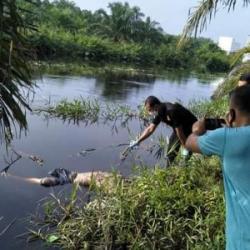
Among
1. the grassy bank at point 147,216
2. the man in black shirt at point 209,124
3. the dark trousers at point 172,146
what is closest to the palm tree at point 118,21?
the dark trousers at point 172,146

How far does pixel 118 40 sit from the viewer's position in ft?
175

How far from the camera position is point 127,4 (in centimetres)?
5306

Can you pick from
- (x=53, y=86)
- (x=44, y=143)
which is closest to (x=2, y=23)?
(x=44, y=143)

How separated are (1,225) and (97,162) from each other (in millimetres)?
3626

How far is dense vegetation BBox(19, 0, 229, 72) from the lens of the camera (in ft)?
140

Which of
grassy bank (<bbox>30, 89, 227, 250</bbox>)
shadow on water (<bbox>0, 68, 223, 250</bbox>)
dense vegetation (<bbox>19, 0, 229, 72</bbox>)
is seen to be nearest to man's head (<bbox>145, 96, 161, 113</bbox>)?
shadow on water (<bbox>0, 68, 223, 250</bbox>)

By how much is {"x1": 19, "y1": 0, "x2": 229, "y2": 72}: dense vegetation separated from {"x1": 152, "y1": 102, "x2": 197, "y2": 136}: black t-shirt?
32278mm

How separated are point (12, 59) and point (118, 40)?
5112 cm

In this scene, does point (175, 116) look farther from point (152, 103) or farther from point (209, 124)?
point (209, 124)

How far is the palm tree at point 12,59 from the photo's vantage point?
106 inches

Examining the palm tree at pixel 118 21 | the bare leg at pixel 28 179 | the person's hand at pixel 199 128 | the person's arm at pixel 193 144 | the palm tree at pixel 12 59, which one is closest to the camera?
the person's arm at pixel 193 144

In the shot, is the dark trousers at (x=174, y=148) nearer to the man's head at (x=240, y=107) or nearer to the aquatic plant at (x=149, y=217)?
the aquatic plant at (x=149, y=217)

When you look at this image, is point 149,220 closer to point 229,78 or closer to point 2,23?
point 2,23

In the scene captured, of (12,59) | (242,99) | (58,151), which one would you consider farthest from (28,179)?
(242,99)
